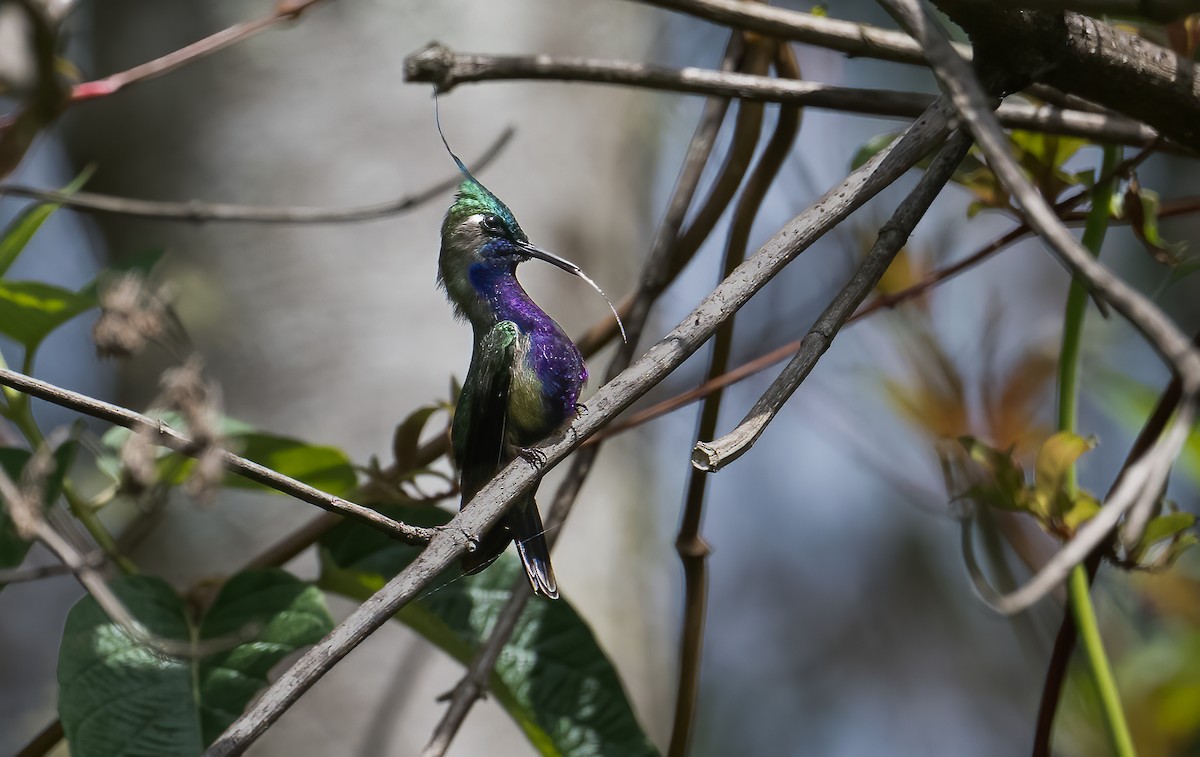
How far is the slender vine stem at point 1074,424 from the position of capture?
1127 millimetres

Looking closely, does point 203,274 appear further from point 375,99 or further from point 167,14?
point 167,14

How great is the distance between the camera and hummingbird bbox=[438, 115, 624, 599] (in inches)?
33.9

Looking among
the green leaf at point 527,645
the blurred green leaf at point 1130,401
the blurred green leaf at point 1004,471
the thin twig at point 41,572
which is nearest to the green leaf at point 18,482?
the thin twig at point 41,572

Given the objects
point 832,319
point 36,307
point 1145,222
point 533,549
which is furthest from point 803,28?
point 36,307

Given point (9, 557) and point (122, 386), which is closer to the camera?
point (9, 557)

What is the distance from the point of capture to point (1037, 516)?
3.99 ft

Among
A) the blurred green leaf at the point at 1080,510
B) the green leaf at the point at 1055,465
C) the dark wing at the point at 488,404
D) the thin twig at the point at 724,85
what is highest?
the thin twig at the point at 724,85

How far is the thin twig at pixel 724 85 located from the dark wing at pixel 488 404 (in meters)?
0.37

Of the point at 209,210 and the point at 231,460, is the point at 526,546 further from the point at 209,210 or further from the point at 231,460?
the point at 209,210

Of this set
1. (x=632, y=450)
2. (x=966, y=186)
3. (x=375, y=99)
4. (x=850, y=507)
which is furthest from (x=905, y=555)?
(x=966, y=186)

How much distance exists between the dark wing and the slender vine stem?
593 mm

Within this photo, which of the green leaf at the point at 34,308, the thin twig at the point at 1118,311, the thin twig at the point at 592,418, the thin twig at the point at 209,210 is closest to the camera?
the thin twig at the point at 1118,311

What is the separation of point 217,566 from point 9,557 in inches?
41.2

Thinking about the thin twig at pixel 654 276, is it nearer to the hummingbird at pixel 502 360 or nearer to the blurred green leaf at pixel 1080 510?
the hummingbird at pixel 502 360
